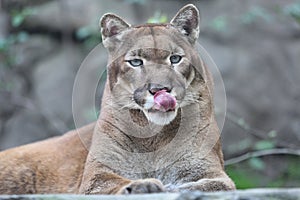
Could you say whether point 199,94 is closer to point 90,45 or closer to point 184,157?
point 184,157

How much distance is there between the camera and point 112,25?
4633 mm

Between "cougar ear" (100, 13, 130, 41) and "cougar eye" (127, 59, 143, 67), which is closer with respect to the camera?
"cougar eye" (127, 59, 143, 67)

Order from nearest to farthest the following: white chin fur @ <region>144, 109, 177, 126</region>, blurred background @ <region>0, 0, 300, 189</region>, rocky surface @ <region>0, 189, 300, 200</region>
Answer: rocky surface @ <region>0, 189, 300, 200</region>, white chin fur @ <region>144, 109, 177, 126</region>, blurred background @ <region>0, 0, 300, 189</region>

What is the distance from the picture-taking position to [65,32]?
30.0 feet

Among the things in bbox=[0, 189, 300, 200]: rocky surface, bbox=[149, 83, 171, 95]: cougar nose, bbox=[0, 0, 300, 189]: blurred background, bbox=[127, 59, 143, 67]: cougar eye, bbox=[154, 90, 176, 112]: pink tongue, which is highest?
bbox=[127, 59, 143, 67]: cougar eye

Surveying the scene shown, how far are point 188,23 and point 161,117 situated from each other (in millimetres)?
699

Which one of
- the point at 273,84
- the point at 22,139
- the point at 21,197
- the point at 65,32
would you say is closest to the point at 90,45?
the point at 65,32

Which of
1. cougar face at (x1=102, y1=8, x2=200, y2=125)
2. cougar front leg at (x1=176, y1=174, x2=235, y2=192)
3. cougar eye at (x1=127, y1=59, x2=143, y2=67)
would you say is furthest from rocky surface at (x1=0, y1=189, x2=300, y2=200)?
cougar eye at (x1=127, y1=59, x2=143, y2=67)

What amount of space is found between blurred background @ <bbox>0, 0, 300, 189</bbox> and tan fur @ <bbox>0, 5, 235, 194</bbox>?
3.90 metres

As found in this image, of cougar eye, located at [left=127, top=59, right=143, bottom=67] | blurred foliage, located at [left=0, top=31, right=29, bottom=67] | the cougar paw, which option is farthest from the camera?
blurred foliage, located at [left=0, top=31, right=29, bottom=67]

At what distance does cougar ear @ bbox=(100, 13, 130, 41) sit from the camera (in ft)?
15.1

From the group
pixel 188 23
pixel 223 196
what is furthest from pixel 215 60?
pixel 223 196

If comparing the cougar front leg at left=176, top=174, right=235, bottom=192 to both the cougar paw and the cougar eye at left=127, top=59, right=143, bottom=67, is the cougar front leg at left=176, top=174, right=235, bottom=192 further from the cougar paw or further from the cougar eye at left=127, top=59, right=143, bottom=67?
the cougar eye at left=127, top=59, right=143, bottom=67

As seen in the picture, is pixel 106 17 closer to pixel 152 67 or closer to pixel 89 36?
pixel 152 67
